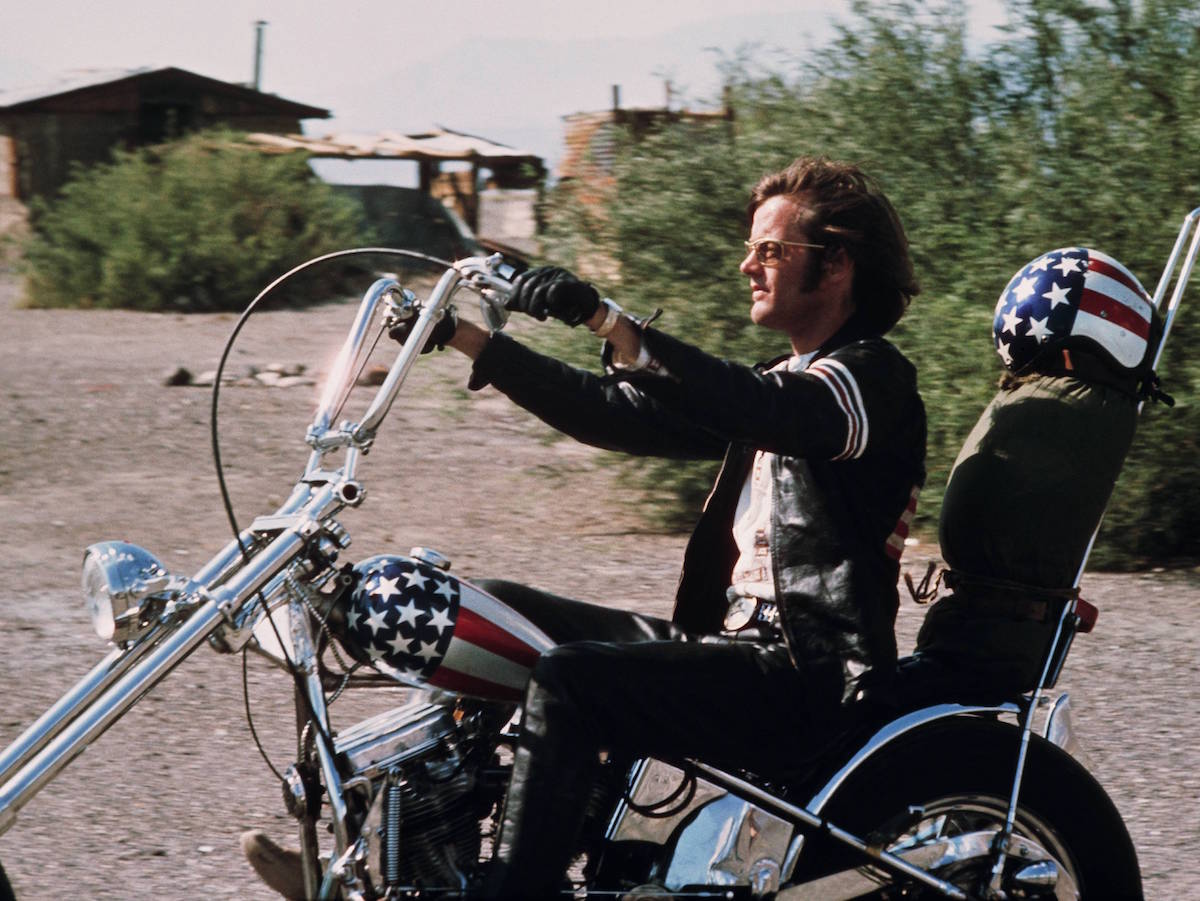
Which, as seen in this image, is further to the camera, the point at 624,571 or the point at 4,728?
the point at 624,571

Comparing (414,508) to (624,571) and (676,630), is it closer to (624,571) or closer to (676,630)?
(624,571)

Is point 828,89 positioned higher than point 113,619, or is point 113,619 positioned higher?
point 828,89

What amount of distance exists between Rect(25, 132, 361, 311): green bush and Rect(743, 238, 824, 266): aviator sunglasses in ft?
66.2

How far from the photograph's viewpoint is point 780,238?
3283 mm

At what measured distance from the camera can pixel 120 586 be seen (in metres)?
2.69

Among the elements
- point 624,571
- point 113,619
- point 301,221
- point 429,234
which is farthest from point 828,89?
point 429,234

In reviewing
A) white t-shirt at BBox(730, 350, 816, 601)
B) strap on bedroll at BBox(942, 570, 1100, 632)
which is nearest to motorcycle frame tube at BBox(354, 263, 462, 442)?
white t-shirt at BBox(730, 350, 816, 601)

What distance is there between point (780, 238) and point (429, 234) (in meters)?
25.4

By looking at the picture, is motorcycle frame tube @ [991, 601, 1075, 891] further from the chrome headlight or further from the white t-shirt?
the chrome headlight

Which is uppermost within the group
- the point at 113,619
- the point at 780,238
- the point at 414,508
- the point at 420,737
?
the point at 780,238

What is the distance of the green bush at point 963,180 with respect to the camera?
7980 millimetres

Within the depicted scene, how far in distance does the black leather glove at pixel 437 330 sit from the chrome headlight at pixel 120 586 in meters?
0.60

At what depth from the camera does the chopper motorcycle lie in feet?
8.95

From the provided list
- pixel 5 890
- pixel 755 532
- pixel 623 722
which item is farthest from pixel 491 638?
pixel 5 890
